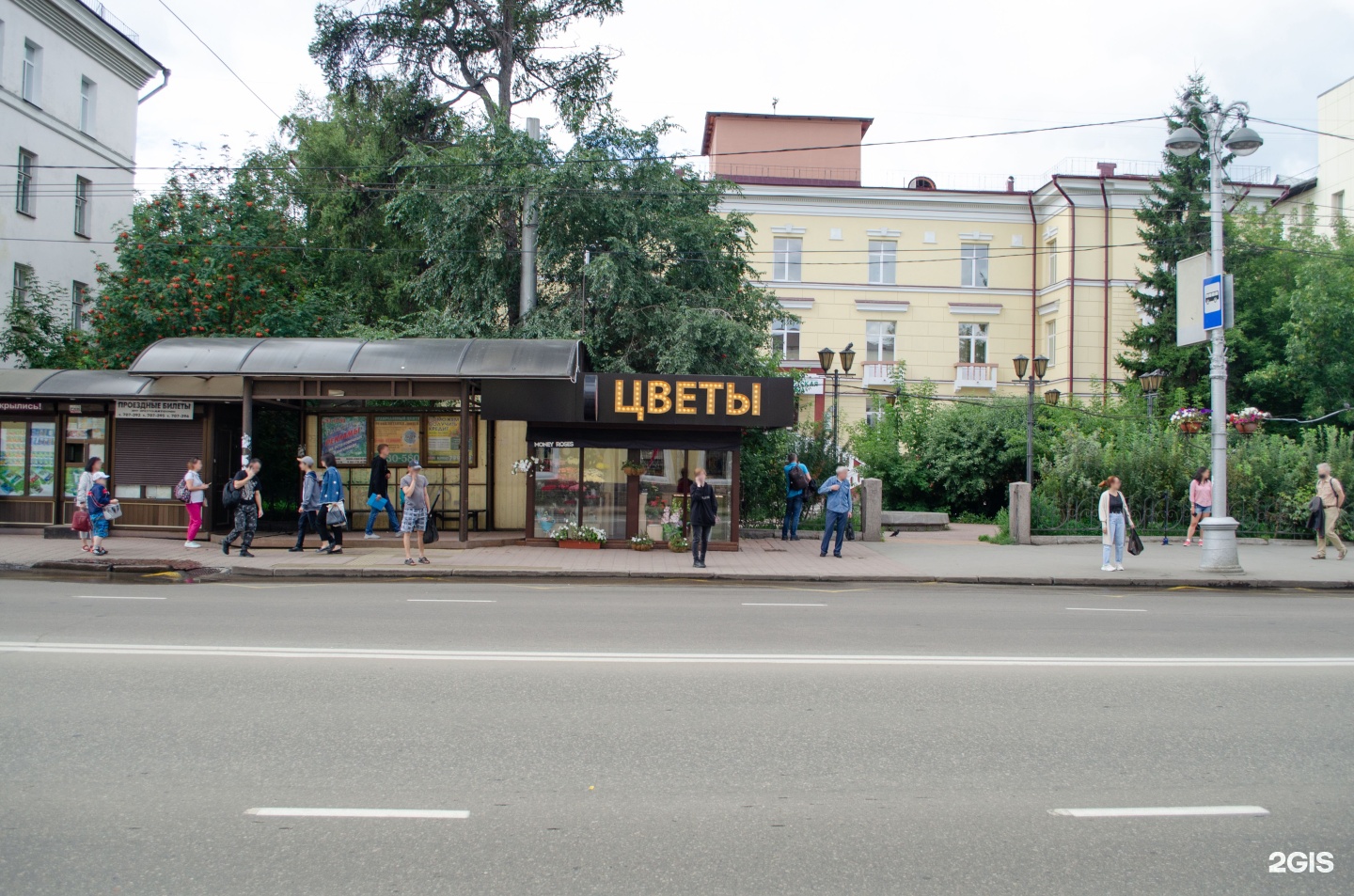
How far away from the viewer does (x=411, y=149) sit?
78.8 ft

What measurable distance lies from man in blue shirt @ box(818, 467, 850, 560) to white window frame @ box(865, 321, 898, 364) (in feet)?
79.7

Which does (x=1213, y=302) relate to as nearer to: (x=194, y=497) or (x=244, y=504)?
(x=244, y=504)

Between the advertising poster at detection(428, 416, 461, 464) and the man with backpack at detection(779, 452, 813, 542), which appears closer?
the advertising poster at detection(428, 416, 461, 464)

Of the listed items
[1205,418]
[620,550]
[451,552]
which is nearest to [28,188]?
[451,552]

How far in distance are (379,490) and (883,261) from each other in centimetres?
2848

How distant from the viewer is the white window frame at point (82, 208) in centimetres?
3047

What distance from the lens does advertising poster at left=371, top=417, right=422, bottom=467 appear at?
2002 centimetres

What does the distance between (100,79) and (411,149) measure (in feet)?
52.3

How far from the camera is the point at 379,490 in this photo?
18.7 m

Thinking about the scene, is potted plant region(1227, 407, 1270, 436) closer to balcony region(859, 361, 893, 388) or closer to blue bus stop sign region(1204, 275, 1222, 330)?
blue bus stop sign region(1204, 275, 1222, 330)

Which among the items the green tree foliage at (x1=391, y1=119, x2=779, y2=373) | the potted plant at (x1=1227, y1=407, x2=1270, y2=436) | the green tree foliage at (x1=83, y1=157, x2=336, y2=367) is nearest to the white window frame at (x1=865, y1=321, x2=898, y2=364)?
the green tree foliage at (x1=391, y1=119, x2=779, y2=373)

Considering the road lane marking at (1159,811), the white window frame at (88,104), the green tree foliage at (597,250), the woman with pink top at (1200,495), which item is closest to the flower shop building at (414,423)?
the green tree foliage at (597,250)

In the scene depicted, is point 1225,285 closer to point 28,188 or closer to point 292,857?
point 292,857

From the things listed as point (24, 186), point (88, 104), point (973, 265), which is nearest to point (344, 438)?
point (24, 186)
